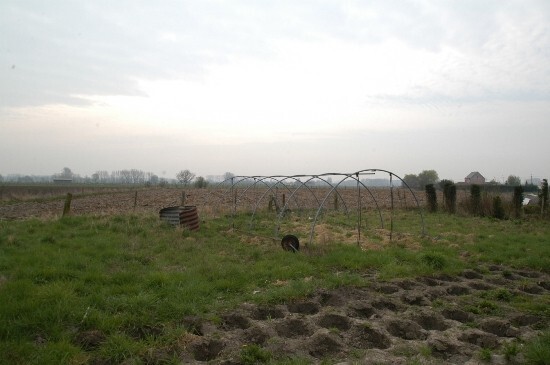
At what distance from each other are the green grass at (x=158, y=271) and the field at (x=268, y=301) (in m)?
0.02

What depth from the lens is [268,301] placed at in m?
5.64

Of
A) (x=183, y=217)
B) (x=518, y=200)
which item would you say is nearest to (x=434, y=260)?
(x=183, y=217)

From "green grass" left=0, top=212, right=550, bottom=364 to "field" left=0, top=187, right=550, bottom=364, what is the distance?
0.02 metres

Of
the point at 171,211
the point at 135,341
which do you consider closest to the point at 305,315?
the point at 135,341

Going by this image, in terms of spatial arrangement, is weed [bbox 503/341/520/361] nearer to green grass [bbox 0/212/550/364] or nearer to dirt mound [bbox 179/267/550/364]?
dirt mound [bbox 179/267/550/364]

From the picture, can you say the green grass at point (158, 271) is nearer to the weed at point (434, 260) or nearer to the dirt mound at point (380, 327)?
the weed at point (434, 260)

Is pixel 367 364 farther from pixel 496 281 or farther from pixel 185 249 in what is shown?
pixel 185 249

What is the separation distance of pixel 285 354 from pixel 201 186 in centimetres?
3877

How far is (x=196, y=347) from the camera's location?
4.22m

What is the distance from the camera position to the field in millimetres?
4105

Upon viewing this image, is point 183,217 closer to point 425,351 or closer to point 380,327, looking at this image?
point 380,327

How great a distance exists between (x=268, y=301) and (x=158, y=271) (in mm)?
2251

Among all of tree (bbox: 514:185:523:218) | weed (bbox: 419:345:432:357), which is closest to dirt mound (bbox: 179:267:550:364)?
weed (bbox: 419:345:432:357)

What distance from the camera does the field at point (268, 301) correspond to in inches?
162
